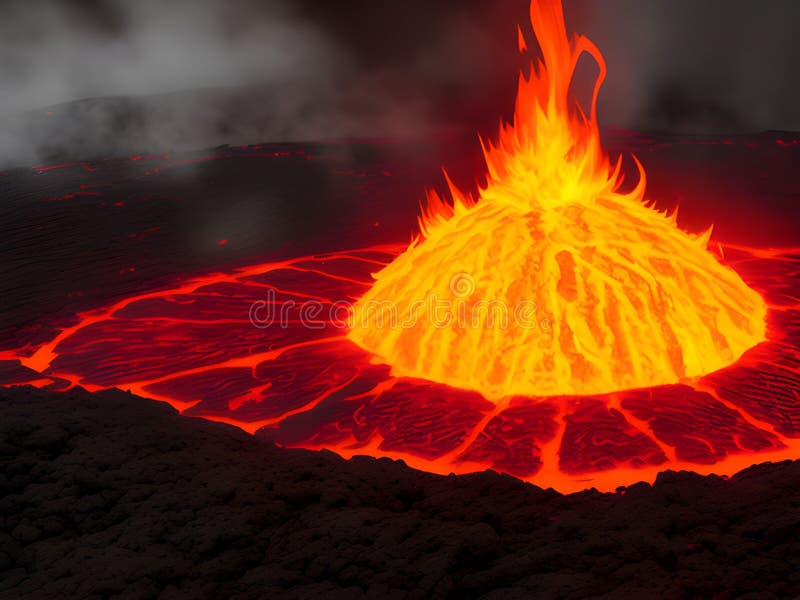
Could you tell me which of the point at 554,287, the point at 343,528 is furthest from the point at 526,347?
the point at 343,528

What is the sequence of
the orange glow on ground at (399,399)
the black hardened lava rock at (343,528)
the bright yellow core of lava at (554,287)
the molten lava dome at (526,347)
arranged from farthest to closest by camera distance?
the bright yellow core of lava at (554,287) < the molten lava dome at (526,347) < the orange glow on ground at (399,399) < the black hardened lava rock at (343,528)

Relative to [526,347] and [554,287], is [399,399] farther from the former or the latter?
[554,287]

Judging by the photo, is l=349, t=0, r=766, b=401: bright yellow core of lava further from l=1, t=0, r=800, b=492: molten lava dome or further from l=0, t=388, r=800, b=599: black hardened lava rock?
l=0, t=388, r=800, b=599: black hardened lava rock

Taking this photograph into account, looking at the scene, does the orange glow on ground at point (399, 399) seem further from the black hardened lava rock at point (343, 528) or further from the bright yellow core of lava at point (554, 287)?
the black hardened lava rock at point (343, 528)

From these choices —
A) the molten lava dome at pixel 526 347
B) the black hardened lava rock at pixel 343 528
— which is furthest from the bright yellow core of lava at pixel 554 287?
the black hardened lava rock at pixel 343 528

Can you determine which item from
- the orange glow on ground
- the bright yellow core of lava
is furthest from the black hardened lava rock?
the bright yellow core of lava

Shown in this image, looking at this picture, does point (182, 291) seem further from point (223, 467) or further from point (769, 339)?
point (769, 339)
